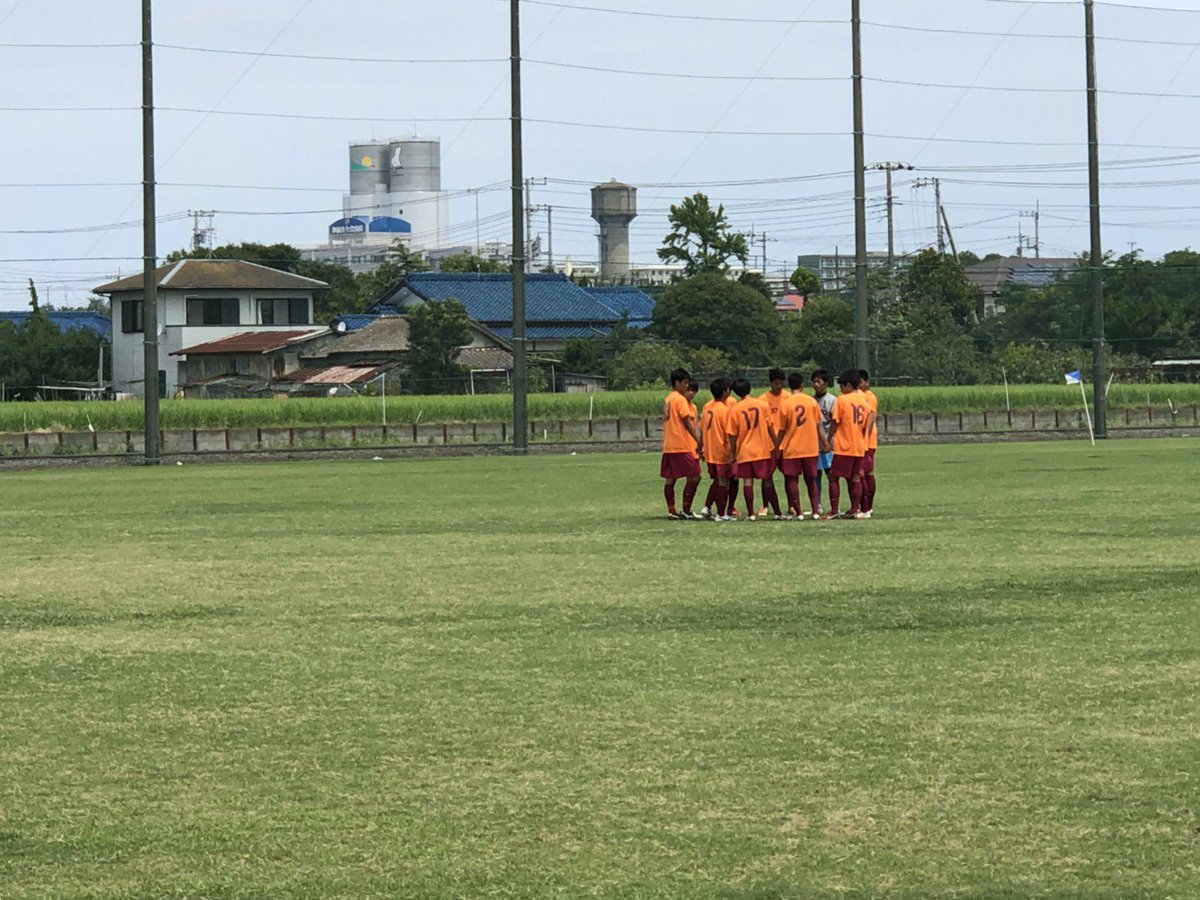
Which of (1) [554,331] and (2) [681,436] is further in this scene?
(1) [554,331]

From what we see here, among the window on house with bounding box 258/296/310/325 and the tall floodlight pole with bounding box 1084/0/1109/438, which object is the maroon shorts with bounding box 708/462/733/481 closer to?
the tall floodlight pole with bounding box 1084/0/1109/438

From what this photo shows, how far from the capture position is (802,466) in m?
20.1

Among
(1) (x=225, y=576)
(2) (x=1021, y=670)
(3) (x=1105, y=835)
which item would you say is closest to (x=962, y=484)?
(1) (x=225, y=576)

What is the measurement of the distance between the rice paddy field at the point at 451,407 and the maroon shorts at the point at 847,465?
32686 mm

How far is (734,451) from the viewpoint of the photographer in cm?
1983

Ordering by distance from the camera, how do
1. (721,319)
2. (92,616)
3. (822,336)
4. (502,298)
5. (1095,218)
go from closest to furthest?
(92,616), (1095,218), (721,319), (822,336), (502,298)

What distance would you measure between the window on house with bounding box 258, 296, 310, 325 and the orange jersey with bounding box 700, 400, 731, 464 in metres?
53.9

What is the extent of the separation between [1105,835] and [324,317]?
8209cm

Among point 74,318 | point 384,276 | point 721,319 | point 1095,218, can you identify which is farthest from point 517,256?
point 74,318

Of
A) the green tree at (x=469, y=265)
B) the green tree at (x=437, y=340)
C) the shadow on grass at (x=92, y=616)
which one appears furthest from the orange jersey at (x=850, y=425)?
the green tree at (x=469, y=265)

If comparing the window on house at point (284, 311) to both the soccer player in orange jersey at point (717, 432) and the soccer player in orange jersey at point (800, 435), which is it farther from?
the soccer player in orange jersey at point (800, 435)

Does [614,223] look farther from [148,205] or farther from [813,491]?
[813,491]

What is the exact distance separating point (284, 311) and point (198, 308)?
136 inches

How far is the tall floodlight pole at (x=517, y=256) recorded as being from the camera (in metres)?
43.8
